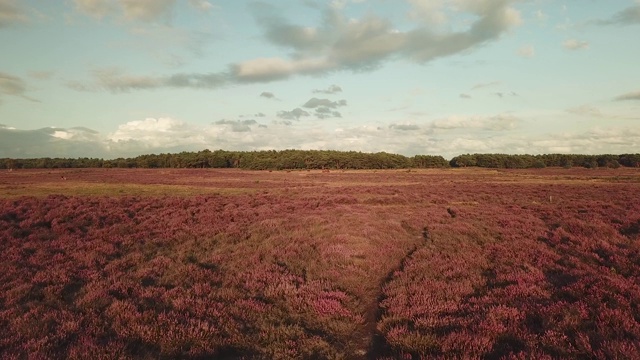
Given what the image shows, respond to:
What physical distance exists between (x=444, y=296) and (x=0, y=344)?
10580 mm

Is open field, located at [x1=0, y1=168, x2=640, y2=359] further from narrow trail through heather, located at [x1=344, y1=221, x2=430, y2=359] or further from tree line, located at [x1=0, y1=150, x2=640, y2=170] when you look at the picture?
tree line, located at [x1=0, y1=150, x2=640, y2=170]

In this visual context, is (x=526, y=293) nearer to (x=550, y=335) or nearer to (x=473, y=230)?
(x=550, y=335)

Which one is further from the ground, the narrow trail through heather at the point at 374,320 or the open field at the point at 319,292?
the open field at the point at 319,292

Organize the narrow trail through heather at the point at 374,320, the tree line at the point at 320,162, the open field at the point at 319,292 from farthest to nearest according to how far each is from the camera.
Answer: the tree line at the point at 320,162
the narrow trail through heather at the point at 374,320
the open field at the point at 319,292

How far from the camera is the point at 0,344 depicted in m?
7.12

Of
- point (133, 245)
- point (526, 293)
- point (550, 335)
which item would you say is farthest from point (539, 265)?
point (133, 245)

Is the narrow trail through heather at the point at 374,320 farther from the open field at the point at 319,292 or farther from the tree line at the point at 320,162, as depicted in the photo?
the tree line at the point at 320,162

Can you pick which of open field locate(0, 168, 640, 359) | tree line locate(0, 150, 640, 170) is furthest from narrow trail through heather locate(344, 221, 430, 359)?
tree line locate(0, 150, 640, 170)

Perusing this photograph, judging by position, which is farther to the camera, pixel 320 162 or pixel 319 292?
pixel 320 162

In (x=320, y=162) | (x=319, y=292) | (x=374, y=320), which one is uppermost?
(x=320, y=162)

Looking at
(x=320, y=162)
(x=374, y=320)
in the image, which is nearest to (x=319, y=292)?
(x=374, y=320)

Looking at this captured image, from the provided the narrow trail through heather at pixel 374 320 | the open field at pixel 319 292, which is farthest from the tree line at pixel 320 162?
the narrow trail through heather at pixel 374 320

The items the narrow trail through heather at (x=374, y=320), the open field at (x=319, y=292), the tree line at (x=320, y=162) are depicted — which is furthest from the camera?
the tree line at (x=320, y=162)

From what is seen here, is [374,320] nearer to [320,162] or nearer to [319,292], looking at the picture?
[319,292]
